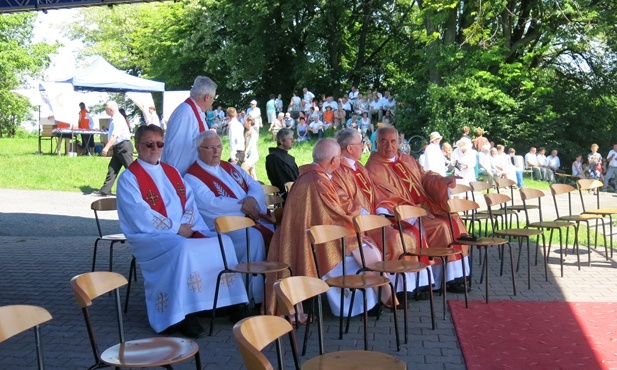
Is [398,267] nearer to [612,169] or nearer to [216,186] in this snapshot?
[216,186]

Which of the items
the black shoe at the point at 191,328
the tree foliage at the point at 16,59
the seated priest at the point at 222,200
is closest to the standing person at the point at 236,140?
the seated priest at the point at 222,200

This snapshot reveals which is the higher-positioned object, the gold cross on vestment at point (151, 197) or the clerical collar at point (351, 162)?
the clerical collar at point (351, 162)

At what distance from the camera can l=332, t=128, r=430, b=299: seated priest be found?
7.12m

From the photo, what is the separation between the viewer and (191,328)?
6023 mm

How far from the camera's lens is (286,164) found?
9.39 meters

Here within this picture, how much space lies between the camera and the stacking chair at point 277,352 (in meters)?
2.87

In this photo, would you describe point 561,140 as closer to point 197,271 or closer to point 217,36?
point 217,36

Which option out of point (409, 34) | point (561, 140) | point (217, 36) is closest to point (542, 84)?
Result: point (561, 140)

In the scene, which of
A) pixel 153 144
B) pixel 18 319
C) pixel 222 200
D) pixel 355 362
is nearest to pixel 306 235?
pixel 222 200

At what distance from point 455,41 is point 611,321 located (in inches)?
792

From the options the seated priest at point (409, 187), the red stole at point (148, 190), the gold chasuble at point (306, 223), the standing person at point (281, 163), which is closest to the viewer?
the red stole at point (148, 190)

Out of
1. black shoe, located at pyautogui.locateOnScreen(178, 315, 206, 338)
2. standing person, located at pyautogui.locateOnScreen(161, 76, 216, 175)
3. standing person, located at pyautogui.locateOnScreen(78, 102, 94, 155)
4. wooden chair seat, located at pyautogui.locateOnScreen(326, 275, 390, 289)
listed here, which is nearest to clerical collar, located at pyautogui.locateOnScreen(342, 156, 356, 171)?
standing person, located at pyautogui.locateOnScreen(161, 76, 216, 175)

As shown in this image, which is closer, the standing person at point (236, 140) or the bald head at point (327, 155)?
the bald head at point (327, 155)

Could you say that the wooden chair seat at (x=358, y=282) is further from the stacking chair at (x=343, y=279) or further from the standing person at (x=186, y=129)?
the standing person at (x=186, y=129)
